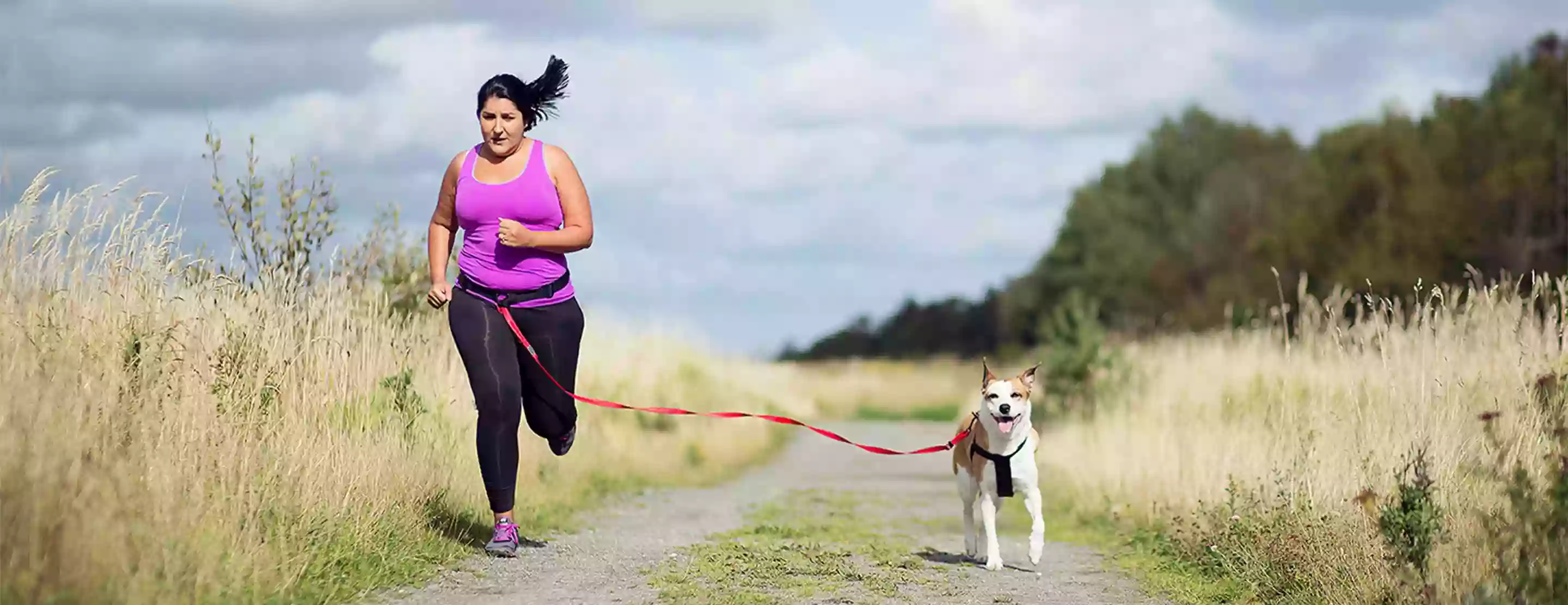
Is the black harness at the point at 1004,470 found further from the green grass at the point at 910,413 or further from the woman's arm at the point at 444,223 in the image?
the green grass at the point at 910,413

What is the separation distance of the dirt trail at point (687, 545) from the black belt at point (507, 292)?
4.77 feet

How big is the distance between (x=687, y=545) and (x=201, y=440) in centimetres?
349

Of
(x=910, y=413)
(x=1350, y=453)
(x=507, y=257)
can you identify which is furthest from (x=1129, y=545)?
(x=910, y=413)

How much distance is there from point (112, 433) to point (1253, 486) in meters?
6.99

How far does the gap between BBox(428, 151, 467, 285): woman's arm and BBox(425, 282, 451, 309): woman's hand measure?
13 centimetres

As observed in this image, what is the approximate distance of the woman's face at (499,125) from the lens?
8000 millimetres

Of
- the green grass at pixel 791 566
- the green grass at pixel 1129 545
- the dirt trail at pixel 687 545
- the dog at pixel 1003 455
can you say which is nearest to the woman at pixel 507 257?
the dirt trail at pixel 687 545

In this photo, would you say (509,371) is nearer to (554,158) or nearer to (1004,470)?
(554,158)

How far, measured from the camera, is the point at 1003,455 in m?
8.53

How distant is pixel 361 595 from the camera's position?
6.86 m

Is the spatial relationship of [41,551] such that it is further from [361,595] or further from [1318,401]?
[1318,401]

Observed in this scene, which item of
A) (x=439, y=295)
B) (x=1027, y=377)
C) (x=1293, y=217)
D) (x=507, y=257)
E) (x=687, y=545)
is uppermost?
(x=1293, y=217)

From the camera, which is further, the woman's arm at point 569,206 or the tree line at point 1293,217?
the tree line at point 1293,217

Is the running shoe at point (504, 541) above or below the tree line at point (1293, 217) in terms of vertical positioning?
below
